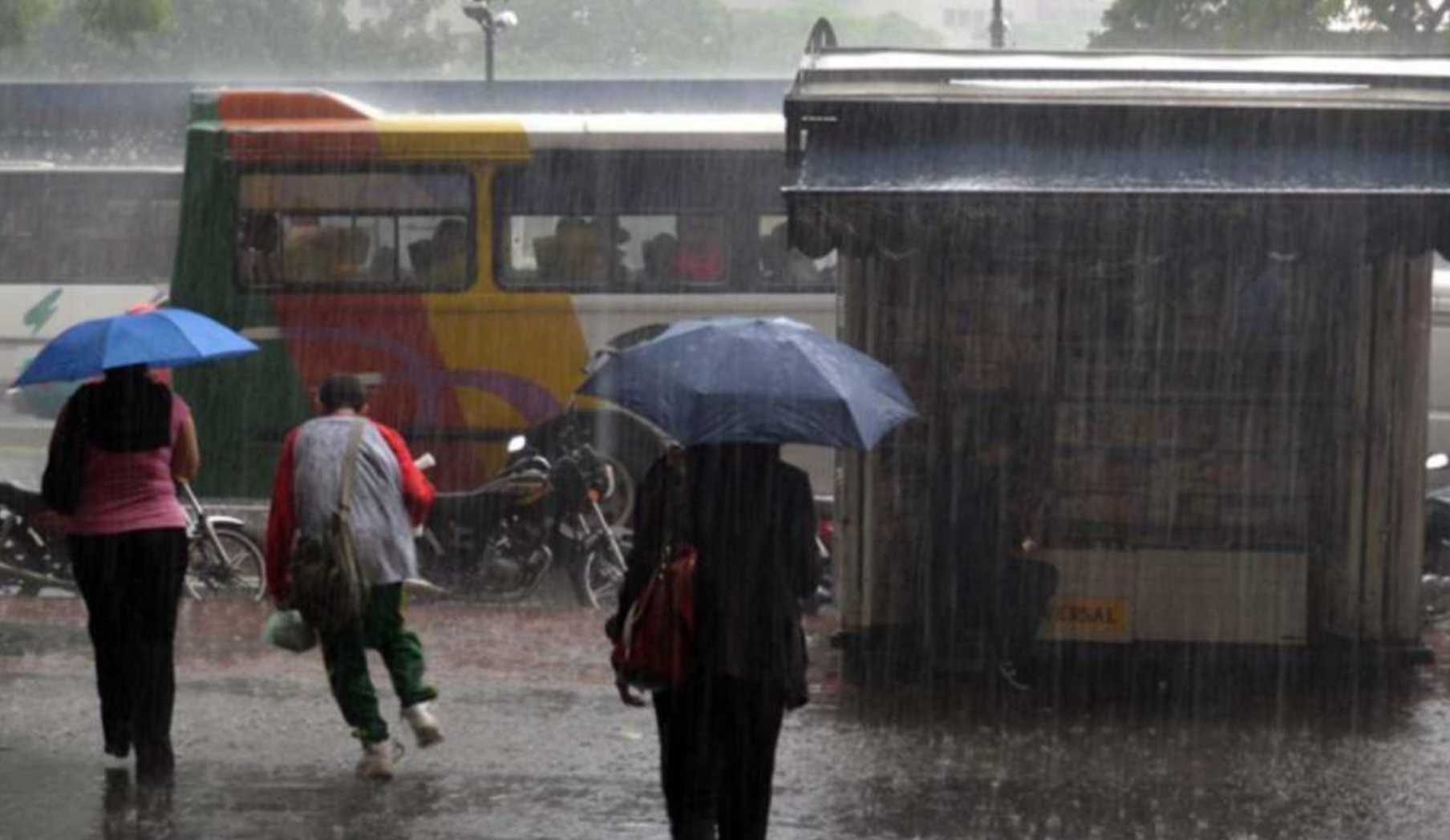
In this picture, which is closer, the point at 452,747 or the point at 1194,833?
the point at 1194,833

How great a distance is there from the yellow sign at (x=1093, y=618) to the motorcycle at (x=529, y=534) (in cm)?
377

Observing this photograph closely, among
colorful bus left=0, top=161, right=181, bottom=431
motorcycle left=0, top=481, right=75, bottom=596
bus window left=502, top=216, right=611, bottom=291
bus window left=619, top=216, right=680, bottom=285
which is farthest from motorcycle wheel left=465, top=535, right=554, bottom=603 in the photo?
colorful bus left=0, top=161, right=181, bottom=431

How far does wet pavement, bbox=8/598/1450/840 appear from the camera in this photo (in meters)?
8.63

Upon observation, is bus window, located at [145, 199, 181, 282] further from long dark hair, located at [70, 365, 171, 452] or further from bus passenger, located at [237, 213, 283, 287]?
long dark hair, located at [70, 365, 171, 452]

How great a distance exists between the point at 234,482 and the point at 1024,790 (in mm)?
9152

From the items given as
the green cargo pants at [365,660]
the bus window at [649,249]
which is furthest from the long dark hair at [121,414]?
the bus window at [649,249]

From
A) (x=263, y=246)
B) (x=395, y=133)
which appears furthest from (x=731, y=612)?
(x=263, y=246)

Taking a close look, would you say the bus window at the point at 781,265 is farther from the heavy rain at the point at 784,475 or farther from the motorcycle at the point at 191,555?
the motorcycle at the point at 191,555

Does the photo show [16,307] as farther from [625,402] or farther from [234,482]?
[625,402]

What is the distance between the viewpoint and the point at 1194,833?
28.1 feet

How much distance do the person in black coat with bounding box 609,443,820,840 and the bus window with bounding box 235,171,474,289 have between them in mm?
10536

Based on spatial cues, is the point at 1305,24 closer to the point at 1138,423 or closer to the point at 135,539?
the point at 1138,423

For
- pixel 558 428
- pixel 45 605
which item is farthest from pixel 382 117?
pixel 45 605

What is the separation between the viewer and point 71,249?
30.8 metres
